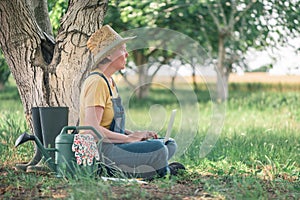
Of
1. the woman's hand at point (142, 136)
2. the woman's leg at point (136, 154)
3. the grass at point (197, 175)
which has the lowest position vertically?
the grass at point (197, 175)

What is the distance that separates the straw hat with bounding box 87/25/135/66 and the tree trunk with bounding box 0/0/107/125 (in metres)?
0.72

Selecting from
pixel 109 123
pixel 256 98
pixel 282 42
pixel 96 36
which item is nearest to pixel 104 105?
pixel 109 123

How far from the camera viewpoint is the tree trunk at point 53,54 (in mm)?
5320

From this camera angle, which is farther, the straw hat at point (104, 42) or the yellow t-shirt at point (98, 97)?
the straw hat at point (104, 42)

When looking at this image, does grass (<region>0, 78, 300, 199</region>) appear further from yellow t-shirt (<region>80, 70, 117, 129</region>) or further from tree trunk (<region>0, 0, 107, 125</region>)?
tree trunk (<region>0, 0, 107, 125</region>)

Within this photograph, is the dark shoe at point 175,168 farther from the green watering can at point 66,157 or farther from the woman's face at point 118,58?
the woman's face at point 118,58

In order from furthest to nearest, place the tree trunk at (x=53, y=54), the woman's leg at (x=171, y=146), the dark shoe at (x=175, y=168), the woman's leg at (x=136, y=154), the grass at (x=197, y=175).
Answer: the tree trunk at (x=53, y=54) → the dark shoe at (x=175, y=168) → the woman's leg at (x=171, y=146) → the woman's leg at (x=136, y=154) → the grass at (x=197, y=175)

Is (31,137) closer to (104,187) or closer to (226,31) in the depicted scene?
(104,187)

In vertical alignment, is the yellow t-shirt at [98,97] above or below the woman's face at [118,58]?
below

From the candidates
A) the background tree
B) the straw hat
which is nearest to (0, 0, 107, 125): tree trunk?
the straw hat

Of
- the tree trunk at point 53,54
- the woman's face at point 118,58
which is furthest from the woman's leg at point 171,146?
the tree trunk at point 53,54

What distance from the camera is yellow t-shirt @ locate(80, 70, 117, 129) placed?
4379mm

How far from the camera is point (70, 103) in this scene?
5.32 metres

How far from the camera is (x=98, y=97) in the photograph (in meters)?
4.39
